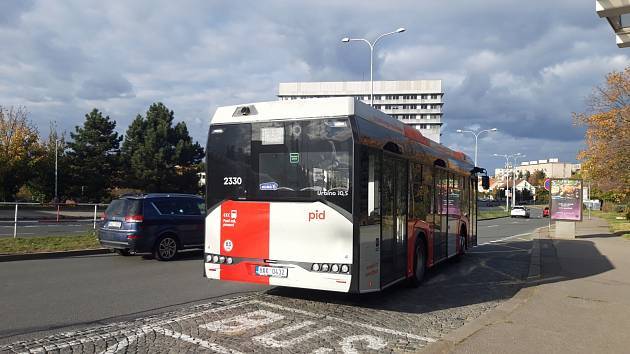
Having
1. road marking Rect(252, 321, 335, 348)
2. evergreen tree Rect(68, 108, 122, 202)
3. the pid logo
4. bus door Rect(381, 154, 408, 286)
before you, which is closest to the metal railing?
bus door Rect(381, 154, 408, 286)

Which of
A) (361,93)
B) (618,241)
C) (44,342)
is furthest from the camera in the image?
(361,93)

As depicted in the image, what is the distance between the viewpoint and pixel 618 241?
845 inches

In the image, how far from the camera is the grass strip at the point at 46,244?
13473 millimetres

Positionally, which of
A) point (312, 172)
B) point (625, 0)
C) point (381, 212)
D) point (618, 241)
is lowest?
point (618, 241)

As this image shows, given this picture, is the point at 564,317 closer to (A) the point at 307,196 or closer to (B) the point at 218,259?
(A) the point at 307,196

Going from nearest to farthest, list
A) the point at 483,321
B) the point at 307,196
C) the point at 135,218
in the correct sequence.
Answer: the point at 483,321 < the point at 307,196 < the point at 135,218

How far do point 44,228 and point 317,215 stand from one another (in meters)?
19.8

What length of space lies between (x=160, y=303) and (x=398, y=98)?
143927mm

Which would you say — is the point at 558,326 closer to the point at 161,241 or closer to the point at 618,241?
the point at 161,241

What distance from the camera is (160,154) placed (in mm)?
49969

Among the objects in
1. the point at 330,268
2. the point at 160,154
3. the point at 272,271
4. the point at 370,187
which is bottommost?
the point at 272,271

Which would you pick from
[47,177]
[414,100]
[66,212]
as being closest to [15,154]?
[47,177]

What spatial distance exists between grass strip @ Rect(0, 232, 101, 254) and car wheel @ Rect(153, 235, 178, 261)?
2.78 meters

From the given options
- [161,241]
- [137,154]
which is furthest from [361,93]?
[161,241]
